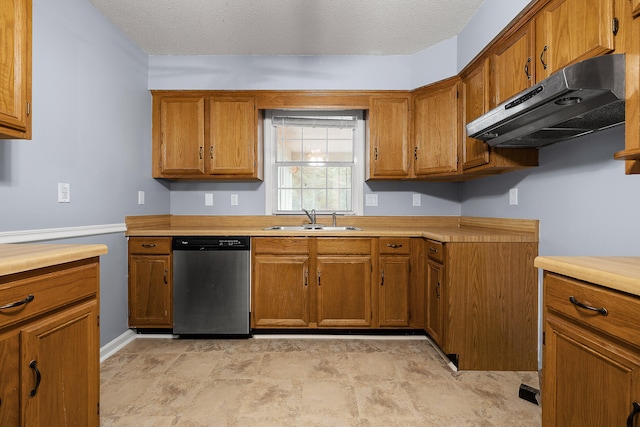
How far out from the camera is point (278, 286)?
9.14 feet

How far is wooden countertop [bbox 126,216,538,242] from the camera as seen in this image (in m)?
2.24

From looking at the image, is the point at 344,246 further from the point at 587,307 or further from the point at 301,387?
the point at 587,307

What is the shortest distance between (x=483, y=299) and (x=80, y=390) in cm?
224

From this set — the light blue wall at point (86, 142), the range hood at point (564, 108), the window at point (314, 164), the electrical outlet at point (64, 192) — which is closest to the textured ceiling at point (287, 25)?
the light blue wall at point (86, 142)

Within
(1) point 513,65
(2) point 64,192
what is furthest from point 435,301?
(2) point 64,192

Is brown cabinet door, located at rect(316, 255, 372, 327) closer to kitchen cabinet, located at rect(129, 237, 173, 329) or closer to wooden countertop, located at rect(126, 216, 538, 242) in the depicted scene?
wooden countertop, located at rect(126, 216, 538, 242)

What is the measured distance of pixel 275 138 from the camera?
345 cm

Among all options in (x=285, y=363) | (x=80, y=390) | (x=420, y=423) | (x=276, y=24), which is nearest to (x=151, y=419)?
(x=80, y=390)

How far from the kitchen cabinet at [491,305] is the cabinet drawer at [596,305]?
3.20 ft

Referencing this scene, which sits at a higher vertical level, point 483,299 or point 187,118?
point 187,118

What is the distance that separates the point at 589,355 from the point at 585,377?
8 centimetres

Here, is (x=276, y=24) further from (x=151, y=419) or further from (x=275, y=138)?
(x=151, y=419)

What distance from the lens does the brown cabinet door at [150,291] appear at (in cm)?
276

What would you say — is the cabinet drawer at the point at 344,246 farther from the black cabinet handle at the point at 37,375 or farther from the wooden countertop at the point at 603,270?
the black cabinet handle at the point at 37,375
